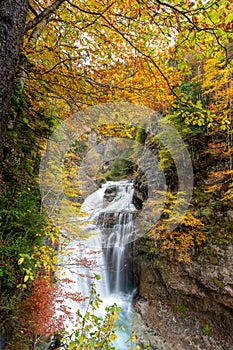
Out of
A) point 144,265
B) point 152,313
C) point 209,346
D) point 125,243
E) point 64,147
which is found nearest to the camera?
point 209,346

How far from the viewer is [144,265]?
23.5 feet

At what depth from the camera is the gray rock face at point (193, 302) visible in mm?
4984

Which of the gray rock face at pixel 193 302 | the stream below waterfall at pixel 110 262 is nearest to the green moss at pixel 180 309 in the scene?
the gray rock face at pixel 193 302

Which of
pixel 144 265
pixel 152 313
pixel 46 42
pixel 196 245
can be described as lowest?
pixel 152 313

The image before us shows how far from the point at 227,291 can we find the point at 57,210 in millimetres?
5248

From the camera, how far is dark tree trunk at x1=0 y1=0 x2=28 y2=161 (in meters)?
1.22

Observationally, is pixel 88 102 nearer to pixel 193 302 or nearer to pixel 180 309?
pixel 193 302

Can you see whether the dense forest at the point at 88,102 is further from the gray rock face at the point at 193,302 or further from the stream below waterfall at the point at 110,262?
the stream below waterfall at the point at 110,262

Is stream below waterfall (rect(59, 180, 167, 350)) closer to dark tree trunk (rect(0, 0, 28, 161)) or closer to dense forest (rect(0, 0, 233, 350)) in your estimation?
dense forest (rect(0, 0, 233, 350))

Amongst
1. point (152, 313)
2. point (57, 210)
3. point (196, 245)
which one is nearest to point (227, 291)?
point (196, 245)

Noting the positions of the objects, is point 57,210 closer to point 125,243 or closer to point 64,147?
point 64,147

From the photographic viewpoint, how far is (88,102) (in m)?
2.98

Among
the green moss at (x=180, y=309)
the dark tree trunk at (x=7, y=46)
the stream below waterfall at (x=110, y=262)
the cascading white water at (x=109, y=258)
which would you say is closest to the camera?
the dark tree trunk at (x=7, y=46)

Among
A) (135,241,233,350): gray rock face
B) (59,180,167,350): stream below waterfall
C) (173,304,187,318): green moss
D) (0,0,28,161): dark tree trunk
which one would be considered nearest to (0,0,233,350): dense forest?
(0,0,28,161): dark tree trunk
